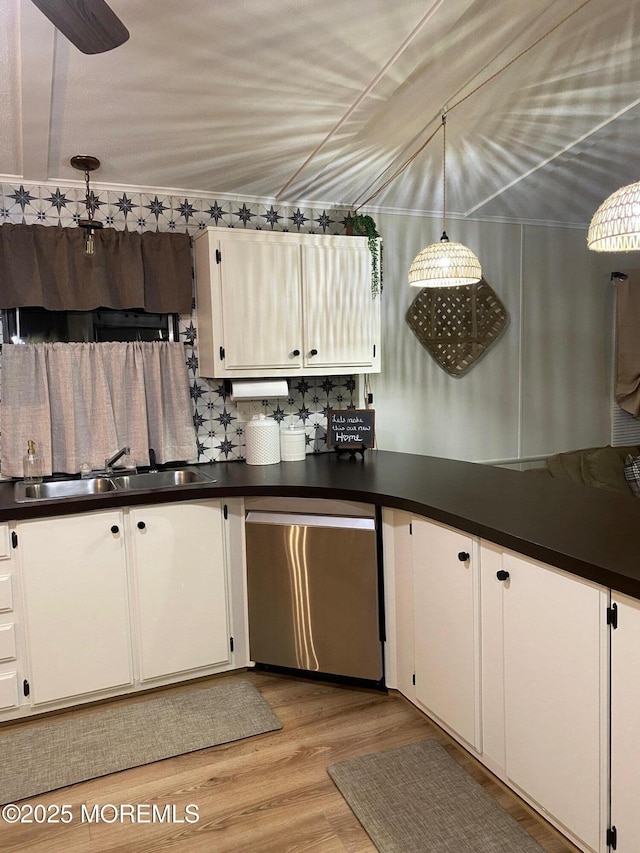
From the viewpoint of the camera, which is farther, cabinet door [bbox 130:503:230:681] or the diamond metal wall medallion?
the diamond metal wall medallion

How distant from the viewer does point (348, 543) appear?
263 centimetres

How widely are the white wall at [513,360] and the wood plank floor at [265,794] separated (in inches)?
69.0

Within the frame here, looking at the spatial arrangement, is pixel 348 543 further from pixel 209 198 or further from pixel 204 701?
pixel 209 198

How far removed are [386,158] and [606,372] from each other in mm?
2340

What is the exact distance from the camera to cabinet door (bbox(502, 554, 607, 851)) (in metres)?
1.62

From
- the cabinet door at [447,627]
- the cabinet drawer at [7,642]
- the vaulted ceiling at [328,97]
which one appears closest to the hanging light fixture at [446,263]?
the vaulted ceiling at [328,97]

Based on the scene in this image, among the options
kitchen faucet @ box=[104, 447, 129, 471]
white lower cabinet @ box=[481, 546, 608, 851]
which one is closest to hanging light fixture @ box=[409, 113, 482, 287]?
white lower cabinet @ box=[481, 546, 608, 851]

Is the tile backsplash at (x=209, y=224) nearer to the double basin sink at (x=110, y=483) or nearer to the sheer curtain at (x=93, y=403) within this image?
the sheer curtain at (x=93, y=403)

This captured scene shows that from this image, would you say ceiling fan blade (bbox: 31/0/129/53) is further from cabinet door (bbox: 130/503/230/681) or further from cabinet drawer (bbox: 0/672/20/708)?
cabinet drawer (bbox: 0/672/20/708)

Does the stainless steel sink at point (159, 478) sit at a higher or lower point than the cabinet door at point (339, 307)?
lower

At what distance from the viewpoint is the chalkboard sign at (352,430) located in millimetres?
3467

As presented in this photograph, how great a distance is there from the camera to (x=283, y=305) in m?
3.21

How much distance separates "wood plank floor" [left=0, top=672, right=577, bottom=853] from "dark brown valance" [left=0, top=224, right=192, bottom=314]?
2.02 m

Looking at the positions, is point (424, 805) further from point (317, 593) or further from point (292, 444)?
point (292, 444)
